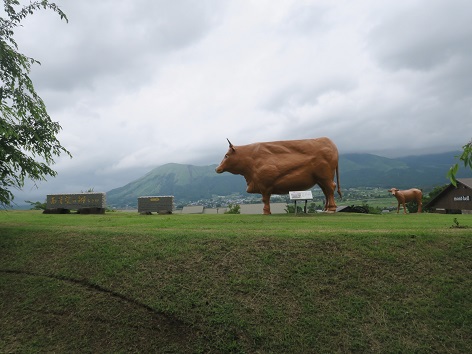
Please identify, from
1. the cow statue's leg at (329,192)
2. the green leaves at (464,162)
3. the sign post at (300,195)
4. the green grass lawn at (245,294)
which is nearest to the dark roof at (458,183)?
the cow statue's leg at (329,192)

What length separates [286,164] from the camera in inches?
666

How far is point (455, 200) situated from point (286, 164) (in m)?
25.4

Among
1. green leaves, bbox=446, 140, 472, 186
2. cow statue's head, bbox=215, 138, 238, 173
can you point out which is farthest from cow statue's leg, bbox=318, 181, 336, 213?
green leaves, bbox=446, 140, 472, 186

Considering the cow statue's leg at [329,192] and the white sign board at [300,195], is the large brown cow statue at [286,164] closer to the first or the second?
the cow statue's leg at [329,192]

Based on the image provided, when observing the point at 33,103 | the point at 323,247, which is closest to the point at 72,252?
the point at 33,103

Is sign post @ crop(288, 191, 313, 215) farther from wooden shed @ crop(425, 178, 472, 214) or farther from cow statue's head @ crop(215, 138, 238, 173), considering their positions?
wooden shed @ crop(425, 178, 472, 214)

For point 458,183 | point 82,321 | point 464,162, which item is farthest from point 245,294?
point 458,183

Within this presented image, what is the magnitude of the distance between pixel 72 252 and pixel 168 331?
406 centimetres

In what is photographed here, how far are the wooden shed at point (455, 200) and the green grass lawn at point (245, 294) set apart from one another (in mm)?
27696

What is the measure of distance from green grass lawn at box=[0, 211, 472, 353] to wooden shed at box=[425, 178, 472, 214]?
2770cm

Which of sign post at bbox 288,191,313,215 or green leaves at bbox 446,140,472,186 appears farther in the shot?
sign post at bbox 288,191,313,215

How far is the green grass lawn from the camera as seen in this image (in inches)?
229

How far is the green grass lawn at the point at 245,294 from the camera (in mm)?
5824

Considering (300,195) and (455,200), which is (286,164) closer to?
(300,195)
